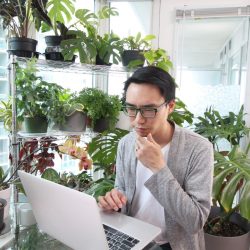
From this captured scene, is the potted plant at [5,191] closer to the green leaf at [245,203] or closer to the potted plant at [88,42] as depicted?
the potted plant at [88,42]

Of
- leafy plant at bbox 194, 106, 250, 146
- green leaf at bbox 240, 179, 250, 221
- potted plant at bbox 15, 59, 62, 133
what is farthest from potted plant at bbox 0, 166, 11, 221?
leafy plant at bbox 194, 106, 250, 146

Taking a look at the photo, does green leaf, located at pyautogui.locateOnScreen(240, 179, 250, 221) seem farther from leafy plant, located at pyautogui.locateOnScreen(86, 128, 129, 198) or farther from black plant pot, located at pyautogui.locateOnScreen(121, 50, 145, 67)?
black plant pot, located at pyautogui.locateOnScreen(121, 50, 145, 67)

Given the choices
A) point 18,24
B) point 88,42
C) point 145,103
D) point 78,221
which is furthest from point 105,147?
point 78,221

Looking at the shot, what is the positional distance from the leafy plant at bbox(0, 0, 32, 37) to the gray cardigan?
83 centimetres

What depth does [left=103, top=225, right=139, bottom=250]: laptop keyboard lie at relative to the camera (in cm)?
83

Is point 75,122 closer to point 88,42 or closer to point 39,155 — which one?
point 39,155

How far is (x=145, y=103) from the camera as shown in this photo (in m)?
1.02

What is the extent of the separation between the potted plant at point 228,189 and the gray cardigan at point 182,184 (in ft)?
0.85

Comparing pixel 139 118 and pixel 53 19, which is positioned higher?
pixel 53 19

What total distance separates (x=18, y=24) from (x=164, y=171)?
1097mm

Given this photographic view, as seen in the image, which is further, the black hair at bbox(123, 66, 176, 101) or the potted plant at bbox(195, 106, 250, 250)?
the potted plant at bbox(195, 106, 250, 250)

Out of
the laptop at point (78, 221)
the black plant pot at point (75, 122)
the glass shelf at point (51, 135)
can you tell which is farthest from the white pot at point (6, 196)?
the black plant pot at point (75, 122)

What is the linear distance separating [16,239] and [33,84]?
31.2 inches

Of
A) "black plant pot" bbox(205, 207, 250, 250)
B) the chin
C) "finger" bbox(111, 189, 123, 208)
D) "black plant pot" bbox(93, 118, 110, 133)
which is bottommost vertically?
"black plant pot" bbox(205, 207, 250, 250)
